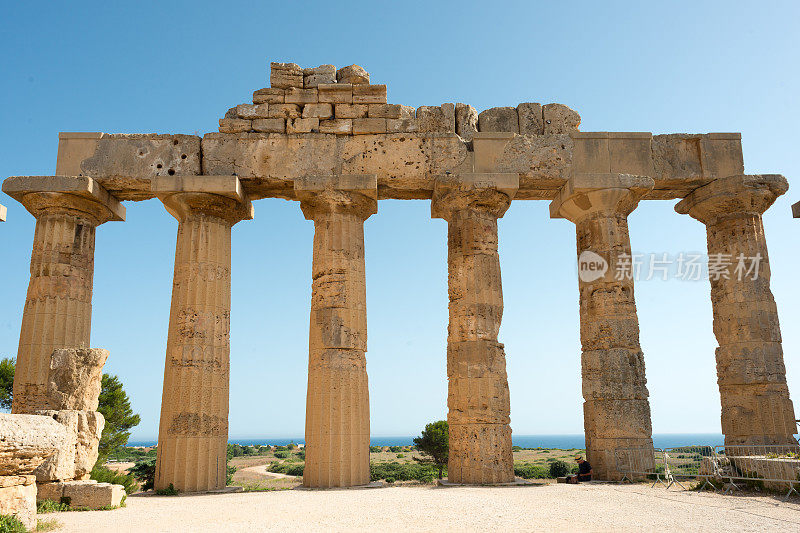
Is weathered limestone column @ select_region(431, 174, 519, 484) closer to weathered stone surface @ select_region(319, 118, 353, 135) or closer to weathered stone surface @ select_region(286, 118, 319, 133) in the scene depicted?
weathered stone surface @ select_region(319, 118, 353, 135)

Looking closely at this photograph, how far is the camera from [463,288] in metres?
15.6

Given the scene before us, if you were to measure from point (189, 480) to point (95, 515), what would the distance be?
4254 millimetres

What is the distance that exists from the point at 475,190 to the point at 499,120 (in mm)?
2294

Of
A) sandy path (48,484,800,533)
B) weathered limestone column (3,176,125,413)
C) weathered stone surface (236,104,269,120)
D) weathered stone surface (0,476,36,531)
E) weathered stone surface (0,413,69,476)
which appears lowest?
sandy path (48,484,800,533)

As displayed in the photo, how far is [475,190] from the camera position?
1602 cm

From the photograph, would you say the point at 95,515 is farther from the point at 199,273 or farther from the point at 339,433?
the point at 199,273

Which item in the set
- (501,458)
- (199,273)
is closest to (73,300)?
Result: (199,273)

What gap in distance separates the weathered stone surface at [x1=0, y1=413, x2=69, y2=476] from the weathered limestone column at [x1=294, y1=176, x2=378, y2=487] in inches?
268

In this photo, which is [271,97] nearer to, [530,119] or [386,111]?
[386,111]

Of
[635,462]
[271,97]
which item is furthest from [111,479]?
[635,462]

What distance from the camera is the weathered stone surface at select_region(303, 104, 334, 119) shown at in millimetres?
16422

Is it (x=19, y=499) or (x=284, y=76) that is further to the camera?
(x=284, y=76)

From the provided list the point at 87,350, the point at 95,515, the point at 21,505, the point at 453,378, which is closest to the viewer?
the point at 21,505

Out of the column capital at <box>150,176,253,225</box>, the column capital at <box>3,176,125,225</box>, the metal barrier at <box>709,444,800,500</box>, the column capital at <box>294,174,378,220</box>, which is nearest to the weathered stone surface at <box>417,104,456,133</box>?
the column capital at <box>294,174,378,220</box>
